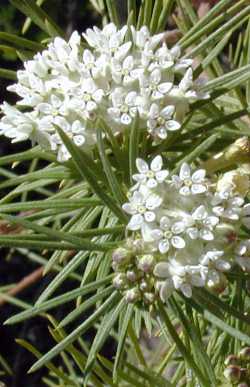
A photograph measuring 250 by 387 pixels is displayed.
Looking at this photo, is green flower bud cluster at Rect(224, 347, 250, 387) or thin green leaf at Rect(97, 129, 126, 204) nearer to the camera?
thin green leaf at Rect(97, 129, 126, 204)

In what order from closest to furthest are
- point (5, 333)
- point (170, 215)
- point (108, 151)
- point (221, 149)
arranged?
point (170, 215), point (108, 151), point (221, 149), point (5, 333)

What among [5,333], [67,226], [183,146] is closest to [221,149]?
[183,146]

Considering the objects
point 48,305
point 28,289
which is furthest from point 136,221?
point 28,289

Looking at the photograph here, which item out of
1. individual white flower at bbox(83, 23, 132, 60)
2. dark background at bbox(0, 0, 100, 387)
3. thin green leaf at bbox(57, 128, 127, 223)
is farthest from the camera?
dark background at bbox(0, 0, 100, 387)

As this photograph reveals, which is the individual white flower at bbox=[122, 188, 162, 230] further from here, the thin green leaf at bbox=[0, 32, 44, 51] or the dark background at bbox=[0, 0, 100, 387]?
the dark background at bbox=[0, 0, 100, 387]

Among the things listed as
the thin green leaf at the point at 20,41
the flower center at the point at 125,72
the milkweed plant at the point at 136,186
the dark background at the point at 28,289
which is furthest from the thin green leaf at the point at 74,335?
the dark background at the point at 28,289

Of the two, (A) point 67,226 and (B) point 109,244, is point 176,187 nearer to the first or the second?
(B) point 109,244

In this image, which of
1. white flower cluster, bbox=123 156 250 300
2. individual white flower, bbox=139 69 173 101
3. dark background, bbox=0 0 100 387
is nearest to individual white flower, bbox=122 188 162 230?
white flower cluster, bbox=123 156 250 300
